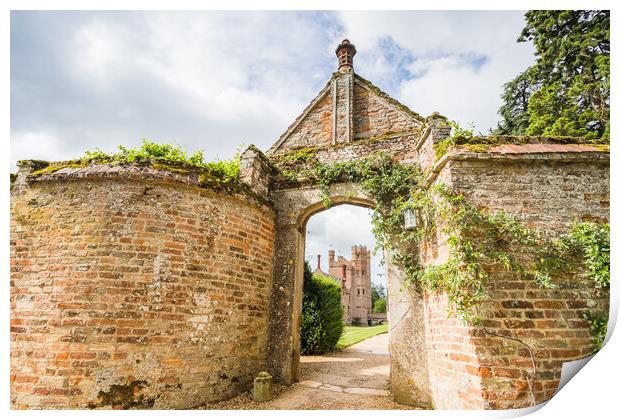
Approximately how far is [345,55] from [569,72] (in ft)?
29.0

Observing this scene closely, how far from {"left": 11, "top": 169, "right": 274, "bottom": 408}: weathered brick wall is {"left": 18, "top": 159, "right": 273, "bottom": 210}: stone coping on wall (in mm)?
95

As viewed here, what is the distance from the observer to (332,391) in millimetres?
6047

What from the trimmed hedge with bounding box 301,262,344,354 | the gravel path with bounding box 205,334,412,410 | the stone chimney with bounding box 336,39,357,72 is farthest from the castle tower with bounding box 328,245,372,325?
the stone chimney with bounding box 336,39,357,72

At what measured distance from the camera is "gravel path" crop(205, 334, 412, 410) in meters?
5.16

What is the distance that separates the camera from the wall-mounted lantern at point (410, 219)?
5.49 m

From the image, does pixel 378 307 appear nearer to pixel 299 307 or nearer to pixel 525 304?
pixel 299 307

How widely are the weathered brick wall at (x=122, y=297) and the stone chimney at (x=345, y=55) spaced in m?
5.98

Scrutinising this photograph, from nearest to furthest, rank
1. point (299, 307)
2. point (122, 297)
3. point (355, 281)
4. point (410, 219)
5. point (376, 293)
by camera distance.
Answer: point (122, 297) < point (410, 219) < point (299, 307) < point (355, 281) < point (376, 293)

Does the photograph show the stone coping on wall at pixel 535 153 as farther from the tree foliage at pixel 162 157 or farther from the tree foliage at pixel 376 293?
the tree foliage at pixel 376 293

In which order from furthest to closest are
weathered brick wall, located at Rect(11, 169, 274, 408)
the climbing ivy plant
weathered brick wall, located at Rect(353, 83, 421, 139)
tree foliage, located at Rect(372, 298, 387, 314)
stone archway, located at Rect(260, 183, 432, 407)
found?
1. tree foliage, located at Rect(372, 298, 387, 314)
2. weathered brick wall, located at Rect(353, 83, 421, 139)
3. stone archway, located at Rect(260, 183, 432, 407)
4. weathered brick wall, located at Rect(11, 169, 274, 408)
5. the climbing ivy plant

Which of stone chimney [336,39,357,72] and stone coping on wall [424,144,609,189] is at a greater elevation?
stone chimney [336,39,357,72]

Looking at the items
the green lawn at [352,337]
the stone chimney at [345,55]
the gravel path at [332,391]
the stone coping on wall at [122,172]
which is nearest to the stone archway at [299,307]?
the gravel path at [332,391]

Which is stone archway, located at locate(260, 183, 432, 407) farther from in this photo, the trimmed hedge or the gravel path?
the trimmed hedge

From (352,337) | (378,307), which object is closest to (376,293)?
(378,307)
